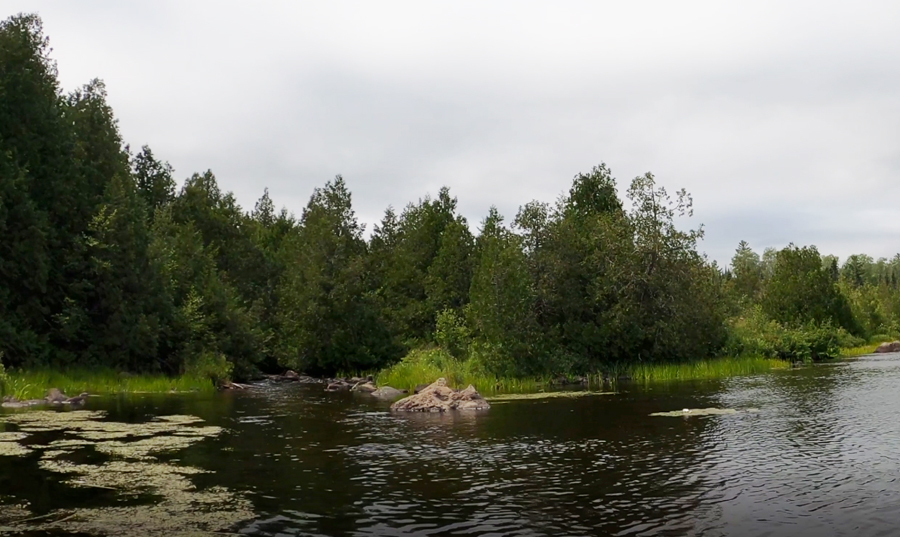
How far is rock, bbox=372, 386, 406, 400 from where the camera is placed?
4953 centimetres

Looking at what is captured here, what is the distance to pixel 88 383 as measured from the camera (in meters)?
52.6

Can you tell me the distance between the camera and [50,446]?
939 inches

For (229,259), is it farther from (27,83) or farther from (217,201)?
(27,83)

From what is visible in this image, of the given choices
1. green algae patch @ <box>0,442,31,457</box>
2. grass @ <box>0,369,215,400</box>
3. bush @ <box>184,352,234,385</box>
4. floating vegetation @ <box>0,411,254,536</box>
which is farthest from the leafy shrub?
green algae patch @ <box>0,442,31,457</box>

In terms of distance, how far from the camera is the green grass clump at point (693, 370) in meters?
57.4

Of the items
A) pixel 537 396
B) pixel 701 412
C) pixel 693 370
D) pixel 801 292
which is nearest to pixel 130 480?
pixel 701 412

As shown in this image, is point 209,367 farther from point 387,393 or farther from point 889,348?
point 889,348

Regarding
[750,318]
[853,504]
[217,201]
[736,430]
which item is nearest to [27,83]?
[217,201]

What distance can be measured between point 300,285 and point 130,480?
197 feet

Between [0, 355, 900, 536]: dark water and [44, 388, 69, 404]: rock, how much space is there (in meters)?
10.2

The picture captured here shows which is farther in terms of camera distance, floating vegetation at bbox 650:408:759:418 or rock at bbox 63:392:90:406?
rock at bbox 63:392:90:406

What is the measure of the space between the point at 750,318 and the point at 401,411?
61016 mm

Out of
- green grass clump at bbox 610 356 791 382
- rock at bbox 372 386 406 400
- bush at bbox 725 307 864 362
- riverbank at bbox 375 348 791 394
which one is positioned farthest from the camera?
bush at bbox 725 307 864 362

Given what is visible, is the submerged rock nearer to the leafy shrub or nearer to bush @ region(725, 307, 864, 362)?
the leafy shrub
